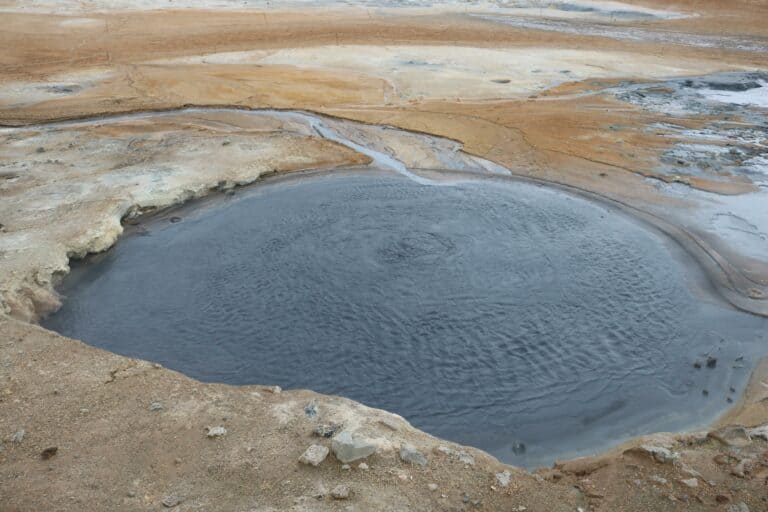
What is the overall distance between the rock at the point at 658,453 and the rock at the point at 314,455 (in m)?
3.79

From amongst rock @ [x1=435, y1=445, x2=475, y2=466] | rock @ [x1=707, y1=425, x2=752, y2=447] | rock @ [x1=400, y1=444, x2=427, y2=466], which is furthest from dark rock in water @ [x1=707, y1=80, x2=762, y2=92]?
rock @ [x1=400, y1=444, x2=427, y2=466]

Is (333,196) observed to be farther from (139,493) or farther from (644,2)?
(644,2)

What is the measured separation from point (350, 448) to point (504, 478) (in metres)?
1.80

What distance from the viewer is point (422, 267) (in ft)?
41.2

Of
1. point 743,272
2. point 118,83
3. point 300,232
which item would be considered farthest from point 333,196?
point 118,83

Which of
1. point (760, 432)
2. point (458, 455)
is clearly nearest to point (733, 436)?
point (760, 432)

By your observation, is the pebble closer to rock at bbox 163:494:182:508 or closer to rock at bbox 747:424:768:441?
rock at bbox 747:424:768:441

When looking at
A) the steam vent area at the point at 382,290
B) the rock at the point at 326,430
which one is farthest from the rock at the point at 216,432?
the rock at the point at 326,430

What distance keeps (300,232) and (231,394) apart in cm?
596

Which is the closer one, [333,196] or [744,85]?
[333,196]

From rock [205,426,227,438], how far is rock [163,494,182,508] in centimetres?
97

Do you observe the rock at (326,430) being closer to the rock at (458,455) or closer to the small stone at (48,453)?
the rock at (458,455)

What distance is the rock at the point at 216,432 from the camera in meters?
7.54

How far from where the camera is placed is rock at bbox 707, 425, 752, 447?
311 inches
